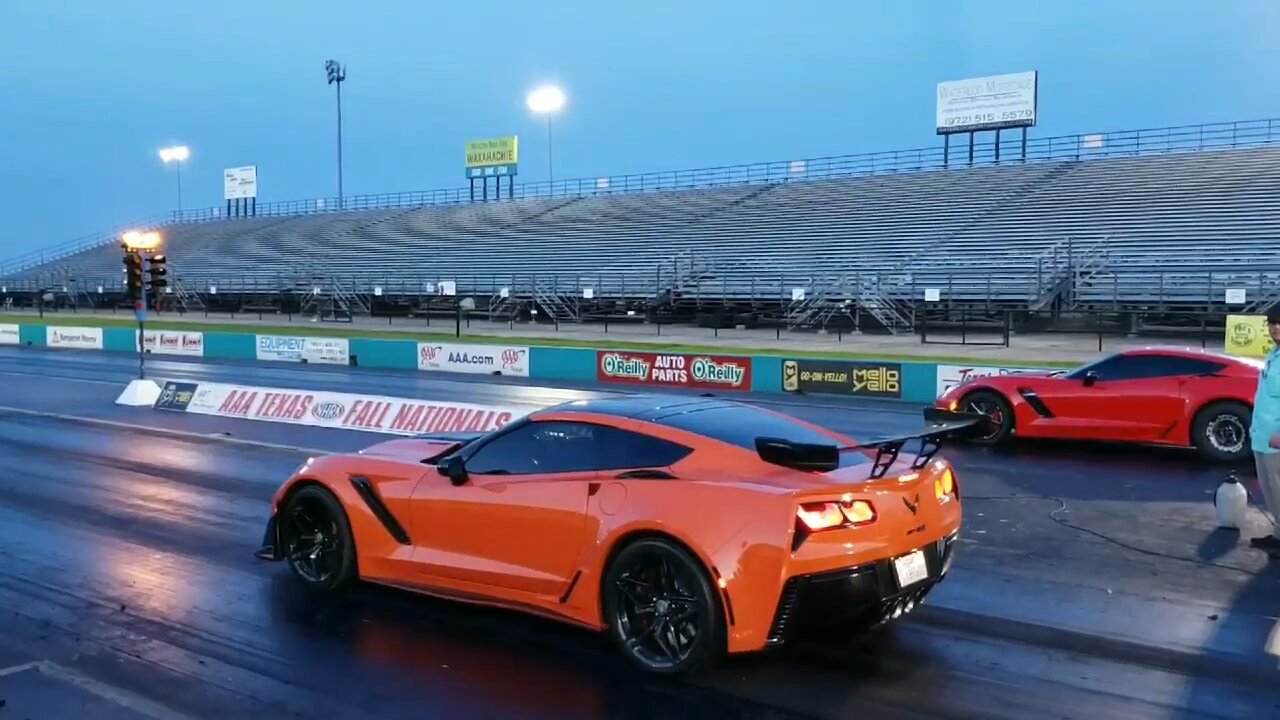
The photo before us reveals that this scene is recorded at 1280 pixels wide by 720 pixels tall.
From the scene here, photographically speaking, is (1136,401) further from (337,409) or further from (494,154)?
(494,154)

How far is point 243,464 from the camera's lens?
1286cm

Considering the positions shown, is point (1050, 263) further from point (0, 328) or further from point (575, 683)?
point (0, 328)

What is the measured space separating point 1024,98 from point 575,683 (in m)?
54.0

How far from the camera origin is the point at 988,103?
5506cm

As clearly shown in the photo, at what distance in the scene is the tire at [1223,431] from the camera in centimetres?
1208

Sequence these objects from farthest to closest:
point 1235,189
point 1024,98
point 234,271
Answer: point 234,271 → point 1024,98 → point 1235,189

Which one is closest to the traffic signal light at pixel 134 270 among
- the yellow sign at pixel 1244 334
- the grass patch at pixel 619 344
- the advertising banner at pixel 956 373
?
the grass patch at pixel 619 344

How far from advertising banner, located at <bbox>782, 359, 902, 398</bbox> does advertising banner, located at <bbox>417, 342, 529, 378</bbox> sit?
7221 millimetres

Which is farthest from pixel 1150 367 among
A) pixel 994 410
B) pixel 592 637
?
pixel 592 637

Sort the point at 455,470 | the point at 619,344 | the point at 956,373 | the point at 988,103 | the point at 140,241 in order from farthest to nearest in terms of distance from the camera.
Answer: the point at 988,103
the point at 619,344
the point at 140,241
the point at 956,373
the point at 455,470

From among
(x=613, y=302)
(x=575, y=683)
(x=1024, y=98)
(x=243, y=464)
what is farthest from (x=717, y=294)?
(x=575, y=683)

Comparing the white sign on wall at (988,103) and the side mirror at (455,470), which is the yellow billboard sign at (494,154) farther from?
the side mirror at (455,470)

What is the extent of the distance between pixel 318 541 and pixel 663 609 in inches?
108

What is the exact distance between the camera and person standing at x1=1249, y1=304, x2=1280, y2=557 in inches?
291
